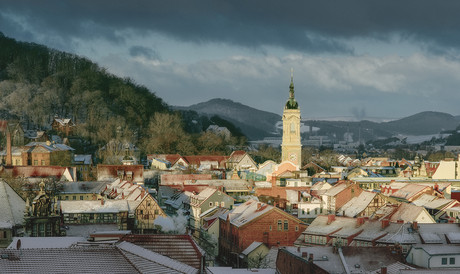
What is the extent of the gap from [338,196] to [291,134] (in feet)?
117

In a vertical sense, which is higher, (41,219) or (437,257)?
(41,219)

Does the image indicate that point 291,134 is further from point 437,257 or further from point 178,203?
point 437,257

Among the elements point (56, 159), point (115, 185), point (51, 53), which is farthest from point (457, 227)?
point (51, 53)

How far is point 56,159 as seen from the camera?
10000 centimetres

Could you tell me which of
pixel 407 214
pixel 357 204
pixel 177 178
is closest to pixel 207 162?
pixel 177 178

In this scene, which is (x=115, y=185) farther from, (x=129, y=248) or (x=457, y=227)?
(x=129, y=248)

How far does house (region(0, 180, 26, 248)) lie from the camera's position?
37781mm

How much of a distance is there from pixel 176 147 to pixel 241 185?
42930 millimetres

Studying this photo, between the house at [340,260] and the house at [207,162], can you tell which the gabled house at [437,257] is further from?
the house at [207,162]

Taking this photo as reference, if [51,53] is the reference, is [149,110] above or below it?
below

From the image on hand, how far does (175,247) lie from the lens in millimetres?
27734

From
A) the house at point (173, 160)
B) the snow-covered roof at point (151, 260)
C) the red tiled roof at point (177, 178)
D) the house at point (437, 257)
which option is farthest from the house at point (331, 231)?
the house at point (173, 160)

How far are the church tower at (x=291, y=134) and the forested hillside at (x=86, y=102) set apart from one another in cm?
2425

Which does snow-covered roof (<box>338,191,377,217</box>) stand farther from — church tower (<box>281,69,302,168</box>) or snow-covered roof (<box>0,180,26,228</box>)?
church tower (<box>281,69,302,168</box>)
